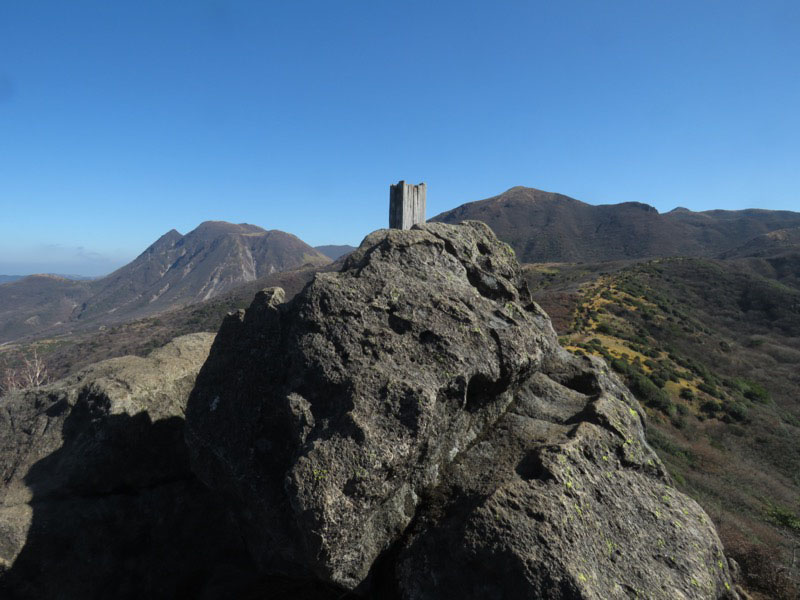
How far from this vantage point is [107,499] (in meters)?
8.86

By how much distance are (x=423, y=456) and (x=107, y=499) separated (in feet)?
23.9

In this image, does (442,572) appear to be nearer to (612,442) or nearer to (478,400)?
(478,400)

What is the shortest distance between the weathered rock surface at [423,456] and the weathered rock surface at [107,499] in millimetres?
2133

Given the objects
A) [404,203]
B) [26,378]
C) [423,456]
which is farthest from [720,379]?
[26,378]

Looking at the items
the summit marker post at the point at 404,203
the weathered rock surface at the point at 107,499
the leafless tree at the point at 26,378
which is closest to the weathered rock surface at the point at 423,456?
the weathered rock surface at the point at 107,499

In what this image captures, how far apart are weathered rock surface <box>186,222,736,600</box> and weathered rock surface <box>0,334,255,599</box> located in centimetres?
213

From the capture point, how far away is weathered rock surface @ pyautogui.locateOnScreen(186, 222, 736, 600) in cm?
574

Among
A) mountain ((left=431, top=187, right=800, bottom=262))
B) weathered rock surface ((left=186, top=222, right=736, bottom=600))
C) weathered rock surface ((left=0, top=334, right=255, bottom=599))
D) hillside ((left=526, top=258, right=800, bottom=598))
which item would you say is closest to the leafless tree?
weathered rock surface ((left=0, top=334, right=255, bottom=599))

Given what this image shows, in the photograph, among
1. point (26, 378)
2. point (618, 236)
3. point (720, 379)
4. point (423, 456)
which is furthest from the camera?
point (618, 236)

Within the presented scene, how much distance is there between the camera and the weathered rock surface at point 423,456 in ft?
18.8

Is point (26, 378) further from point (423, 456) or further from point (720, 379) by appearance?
point (720, 379)

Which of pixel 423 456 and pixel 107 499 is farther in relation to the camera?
pixel 107 499

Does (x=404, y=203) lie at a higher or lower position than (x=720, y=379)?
higher

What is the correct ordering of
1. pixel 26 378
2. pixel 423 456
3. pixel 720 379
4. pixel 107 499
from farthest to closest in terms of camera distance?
pixel 26 378 < pixel 720 379 < pixel 107 499 < pixel 423 456
